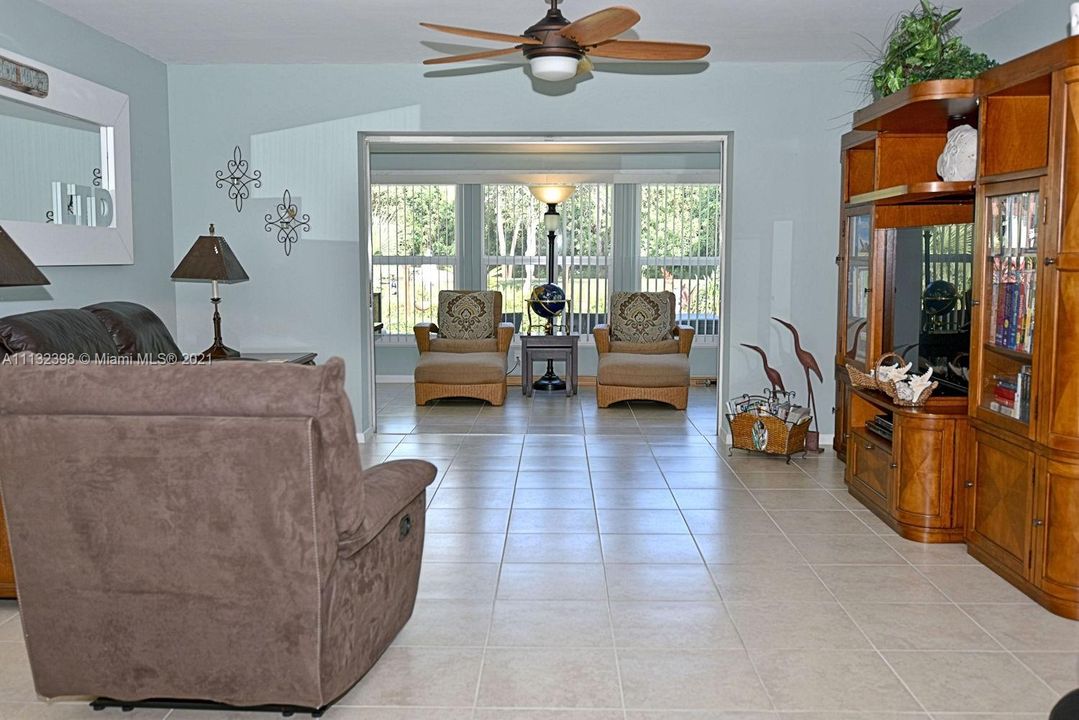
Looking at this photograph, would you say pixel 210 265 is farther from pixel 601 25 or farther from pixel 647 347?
pixel 647 347

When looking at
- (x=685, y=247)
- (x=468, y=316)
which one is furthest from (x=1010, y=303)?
(x=685, y=247)

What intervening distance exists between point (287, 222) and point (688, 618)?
169 inches

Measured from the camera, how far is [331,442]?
2.34 metres

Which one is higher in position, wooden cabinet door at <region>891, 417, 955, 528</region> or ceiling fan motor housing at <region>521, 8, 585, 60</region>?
ceiling fan motor housing at <region>521, 8, 585, 60</region>

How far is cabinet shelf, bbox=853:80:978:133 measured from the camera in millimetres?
4016

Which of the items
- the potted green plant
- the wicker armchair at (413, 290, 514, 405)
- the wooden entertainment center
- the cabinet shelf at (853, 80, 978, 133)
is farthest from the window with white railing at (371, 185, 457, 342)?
the potted green plant

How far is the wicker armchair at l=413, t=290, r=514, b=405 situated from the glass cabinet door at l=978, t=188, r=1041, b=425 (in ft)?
16.1

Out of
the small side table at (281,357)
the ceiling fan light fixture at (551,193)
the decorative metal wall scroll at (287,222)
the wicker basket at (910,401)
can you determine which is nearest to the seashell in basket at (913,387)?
the wicker basket at (910,401)

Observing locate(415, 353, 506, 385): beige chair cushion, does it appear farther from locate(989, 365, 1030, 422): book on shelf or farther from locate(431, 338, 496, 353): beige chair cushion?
locate(989, 365, 1030, 422): book on shelf

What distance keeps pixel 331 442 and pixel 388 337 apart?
305 inches

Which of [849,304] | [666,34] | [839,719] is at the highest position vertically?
[666,34]

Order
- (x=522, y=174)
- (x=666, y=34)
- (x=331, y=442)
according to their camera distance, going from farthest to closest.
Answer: (x=522, y=174), (x=666, y=34), (x=331, y=442)

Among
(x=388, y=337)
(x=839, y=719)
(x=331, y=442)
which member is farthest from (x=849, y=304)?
(x=388, y=337)

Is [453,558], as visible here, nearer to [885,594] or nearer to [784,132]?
[885,594]
